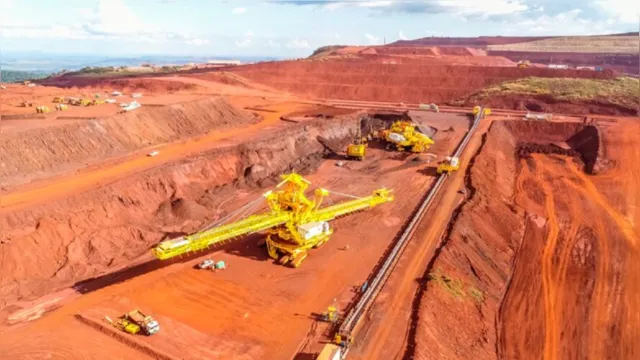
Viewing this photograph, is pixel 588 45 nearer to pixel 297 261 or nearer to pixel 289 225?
pixel 289 225

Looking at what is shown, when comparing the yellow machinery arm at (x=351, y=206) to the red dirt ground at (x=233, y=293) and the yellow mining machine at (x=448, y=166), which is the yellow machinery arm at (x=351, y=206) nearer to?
the red dirt ground at (x=233, y=293)

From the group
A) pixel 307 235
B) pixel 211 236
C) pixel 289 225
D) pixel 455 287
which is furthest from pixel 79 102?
pixel 455 287

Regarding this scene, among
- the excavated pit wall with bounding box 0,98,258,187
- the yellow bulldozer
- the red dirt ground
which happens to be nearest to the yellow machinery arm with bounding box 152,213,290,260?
the red dirt ground

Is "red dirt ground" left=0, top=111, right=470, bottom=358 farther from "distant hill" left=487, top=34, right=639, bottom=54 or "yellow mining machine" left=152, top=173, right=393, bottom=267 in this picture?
"distant hill" left=487, top=34, right=639, bottom=54

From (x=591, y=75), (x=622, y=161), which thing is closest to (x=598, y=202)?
(x=622, y=161)

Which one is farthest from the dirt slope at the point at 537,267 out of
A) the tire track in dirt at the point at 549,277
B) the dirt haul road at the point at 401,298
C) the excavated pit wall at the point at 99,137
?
the excavated pit wall at the point at 99,137

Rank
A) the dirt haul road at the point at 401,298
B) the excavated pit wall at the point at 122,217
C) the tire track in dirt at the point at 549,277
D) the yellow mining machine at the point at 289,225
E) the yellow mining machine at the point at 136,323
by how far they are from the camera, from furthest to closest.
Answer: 1. the yellow mining machine at the point at 289,225
2. the excavated pit wall at the point at 122,217
3. the tire track in dirt at the point at 549,277
4. the yellow mining machine at the point at 136,323
5. the dirt haul road at the point at 401,298
